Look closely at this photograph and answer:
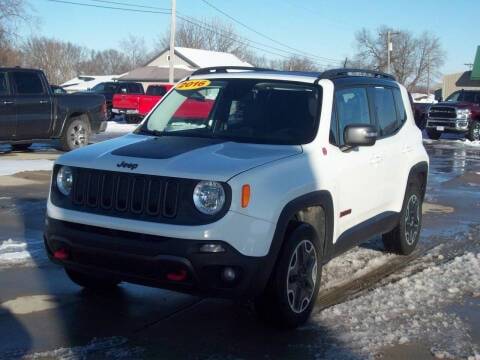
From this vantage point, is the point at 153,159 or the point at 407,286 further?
the point at 407,286

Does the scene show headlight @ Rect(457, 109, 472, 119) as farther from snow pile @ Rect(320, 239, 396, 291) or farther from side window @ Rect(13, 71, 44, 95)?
snow pile @ Rect(320, 239, 396, 291)

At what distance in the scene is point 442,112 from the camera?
26.2m

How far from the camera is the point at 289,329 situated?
4.82 m

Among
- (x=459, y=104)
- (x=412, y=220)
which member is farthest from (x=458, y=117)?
(x=412, y=220)

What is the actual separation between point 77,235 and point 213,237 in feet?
3.30

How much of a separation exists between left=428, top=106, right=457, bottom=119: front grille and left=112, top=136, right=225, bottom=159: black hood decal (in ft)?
72.6

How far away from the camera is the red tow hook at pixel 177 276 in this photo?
432 cm

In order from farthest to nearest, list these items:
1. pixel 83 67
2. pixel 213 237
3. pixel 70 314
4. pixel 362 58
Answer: pixel 83 67 < pixel 362 58 < pixel 70 314 < pixel 213 237

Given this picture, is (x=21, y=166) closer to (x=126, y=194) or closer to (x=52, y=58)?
(x=126, y=194)

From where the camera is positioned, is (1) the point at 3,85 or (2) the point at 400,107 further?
(1) the point at 3,85

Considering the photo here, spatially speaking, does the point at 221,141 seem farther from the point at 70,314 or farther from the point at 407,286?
the point at 407,286

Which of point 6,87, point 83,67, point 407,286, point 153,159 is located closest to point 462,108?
point 6,87

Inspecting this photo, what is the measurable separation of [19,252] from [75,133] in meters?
10.0

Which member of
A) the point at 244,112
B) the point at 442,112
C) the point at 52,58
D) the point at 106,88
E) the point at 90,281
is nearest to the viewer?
the point at 90,281
